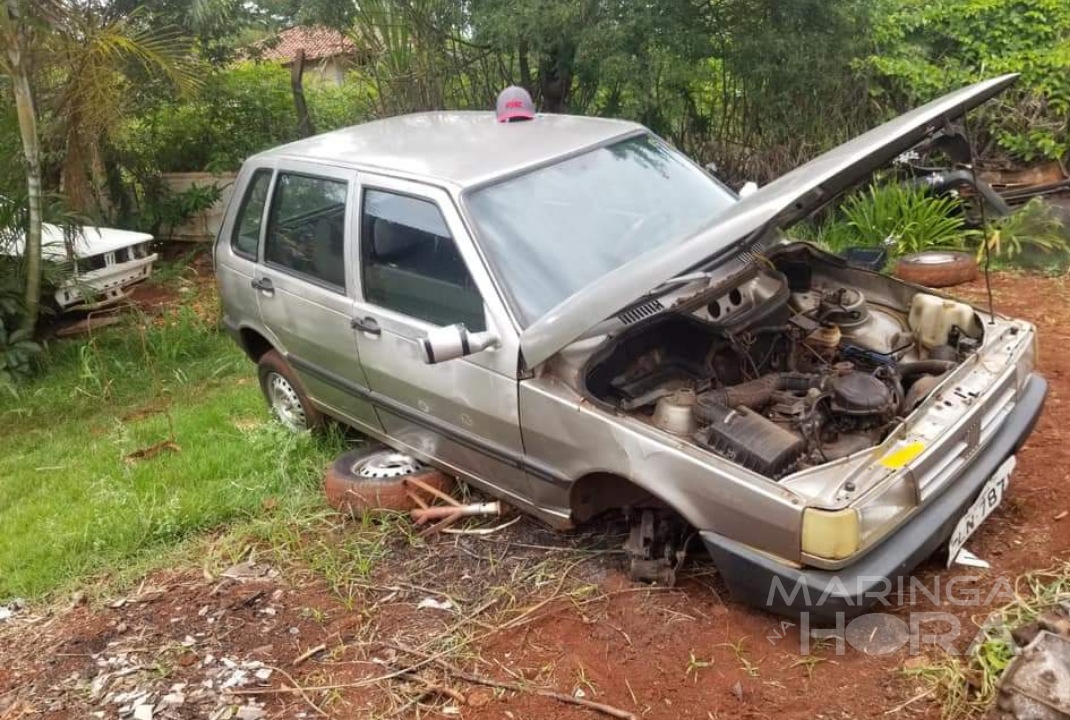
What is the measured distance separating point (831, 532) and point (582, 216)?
1741 millimetres

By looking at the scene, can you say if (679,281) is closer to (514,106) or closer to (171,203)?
(514,106)

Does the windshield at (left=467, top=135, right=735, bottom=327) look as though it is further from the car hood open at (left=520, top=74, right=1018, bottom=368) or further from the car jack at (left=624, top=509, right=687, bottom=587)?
the car jack at (left=624, top=509, right=687, bottom=587)

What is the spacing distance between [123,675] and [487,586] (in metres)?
1.44

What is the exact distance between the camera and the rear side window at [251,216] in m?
4.80

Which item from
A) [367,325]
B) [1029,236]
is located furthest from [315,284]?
[1029,236]

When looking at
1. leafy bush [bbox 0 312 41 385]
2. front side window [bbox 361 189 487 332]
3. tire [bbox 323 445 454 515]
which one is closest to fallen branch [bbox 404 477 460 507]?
tire [bbox 323 445 454 515]

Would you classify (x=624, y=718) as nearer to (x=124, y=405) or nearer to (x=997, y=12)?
(x=124, y=405)

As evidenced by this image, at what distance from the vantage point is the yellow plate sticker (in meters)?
2.86

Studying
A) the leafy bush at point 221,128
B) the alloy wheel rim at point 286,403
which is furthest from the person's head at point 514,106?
the leafy bush at point 221,128

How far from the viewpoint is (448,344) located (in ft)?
10.5

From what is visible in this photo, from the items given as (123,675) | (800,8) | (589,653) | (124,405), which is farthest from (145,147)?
(589,653)

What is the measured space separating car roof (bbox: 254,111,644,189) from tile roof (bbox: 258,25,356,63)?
4555 mm

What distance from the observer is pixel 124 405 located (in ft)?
22.2

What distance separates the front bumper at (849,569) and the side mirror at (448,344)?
3.54ft
